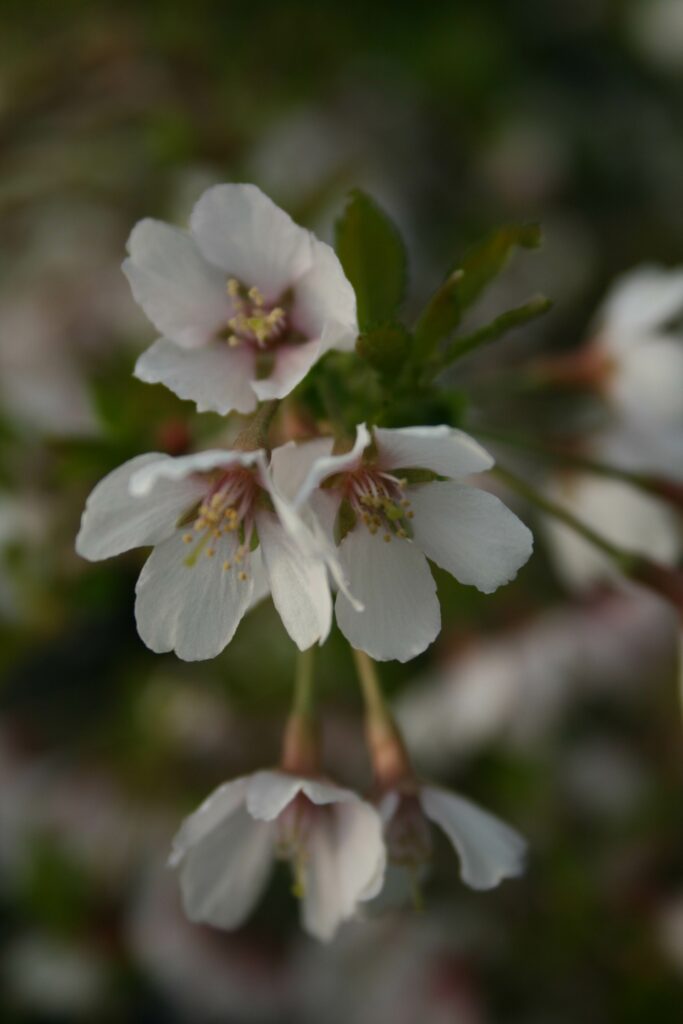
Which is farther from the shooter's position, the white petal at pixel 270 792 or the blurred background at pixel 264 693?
the blurred background at pixel 264 693

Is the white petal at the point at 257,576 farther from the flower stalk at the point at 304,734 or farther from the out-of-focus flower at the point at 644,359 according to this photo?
the out-of-focus flower at the point at 644,359

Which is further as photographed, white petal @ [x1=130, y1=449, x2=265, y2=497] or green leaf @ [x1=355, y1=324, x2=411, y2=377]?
green leaf @ [x1=355, y1=324, x2=411, y2=377]

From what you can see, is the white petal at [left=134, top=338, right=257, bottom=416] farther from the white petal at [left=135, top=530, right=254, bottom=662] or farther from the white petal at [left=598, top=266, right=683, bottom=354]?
the white petal at [left=598, top=266, right=683, bottom=354]

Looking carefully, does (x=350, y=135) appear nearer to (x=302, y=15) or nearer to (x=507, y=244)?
(x=302, y=15)

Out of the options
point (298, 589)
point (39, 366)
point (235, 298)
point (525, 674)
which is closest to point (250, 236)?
point (235, 298)

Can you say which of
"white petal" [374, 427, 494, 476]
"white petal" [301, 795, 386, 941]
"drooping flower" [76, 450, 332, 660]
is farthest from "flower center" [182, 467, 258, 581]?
"white petal" [301, 795, 386, 941]

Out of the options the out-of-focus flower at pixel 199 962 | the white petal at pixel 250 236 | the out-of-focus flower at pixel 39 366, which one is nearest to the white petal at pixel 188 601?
the white petal at pixel 250 236
